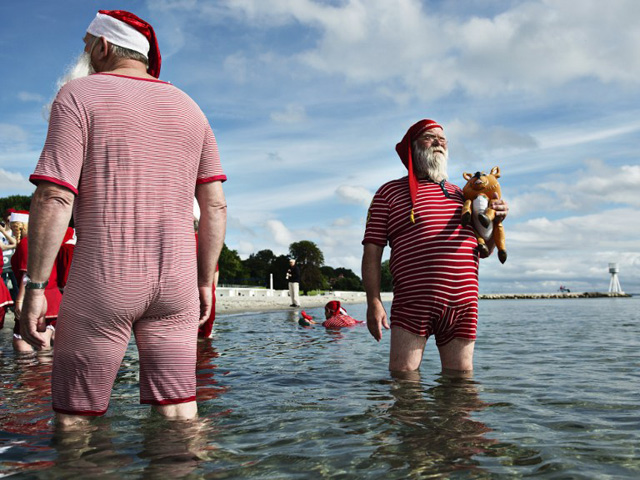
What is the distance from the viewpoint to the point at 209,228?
293 cm

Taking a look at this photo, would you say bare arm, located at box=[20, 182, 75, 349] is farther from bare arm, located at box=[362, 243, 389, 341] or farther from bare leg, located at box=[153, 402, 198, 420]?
bare arm, located at box=[362, 243, 389, 341]

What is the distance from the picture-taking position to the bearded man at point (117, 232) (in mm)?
2510

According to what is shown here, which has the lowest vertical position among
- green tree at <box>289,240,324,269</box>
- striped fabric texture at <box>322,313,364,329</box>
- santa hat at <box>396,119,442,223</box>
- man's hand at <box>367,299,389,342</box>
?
striped fabric texture at <box>322,313,364,329</box>

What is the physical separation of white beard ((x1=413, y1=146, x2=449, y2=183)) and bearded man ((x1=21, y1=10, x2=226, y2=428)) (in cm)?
199

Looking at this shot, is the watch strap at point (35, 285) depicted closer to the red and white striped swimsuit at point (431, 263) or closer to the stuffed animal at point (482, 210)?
the red and white striped swimsuit at point (431, 263)

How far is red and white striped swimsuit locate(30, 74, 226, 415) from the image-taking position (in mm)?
2518

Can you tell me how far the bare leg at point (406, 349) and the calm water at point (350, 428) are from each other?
23 centimetres

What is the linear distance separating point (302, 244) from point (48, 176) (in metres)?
93.5

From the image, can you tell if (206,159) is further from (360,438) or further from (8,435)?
(8,435)

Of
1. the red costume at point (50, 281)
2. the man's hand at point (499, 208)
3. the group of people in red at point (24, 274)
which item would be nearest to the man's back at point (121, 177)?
the man's hand at point (499, 208)

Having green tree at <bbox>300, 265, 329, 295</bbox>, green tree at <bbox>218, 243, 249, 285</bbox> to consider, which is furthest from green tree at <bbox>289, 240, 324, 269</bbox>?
green tree at <bbox>218, 243, 249, 285</bbox>

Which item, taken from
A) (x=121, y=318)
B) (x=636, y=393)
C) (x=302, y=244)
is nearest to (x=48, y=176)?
(x=121, y=318)

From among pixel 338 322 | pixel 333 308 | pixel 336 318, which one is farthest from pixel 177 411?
pixel 333 308

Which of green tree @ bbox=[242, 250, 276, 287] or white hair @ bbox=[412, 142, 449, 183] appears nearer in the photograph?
white hair @ bbox=[412, 142, 449, 183]
